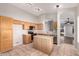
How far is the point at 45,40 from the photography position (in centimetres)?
219

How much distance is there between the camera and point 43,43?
220cm

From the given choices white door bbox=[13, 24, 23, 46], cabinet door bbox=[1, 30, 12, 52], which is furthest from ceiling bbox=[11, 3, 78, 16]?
cabinet door bbox=[1, 30, 12, 52]

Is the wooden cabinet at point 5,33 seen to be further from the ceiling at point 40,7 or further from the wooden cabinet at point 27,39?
the ceiling at point 40,7

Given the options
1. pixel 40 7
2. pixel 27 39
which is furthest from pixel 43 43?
pixel 40 7

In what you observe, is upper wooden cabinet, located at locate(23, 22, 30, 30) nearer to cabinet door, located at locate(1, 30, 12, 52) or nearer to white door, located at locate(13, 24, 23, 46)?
white door, located at locate(13, 24, 23, 46)

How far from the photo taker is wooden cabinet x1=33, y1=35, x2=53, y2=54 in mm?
2115

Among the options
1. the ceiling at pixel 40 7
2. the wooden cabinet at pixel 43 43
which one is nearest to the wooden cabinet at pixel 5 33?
the ceiling at pixel 40 7

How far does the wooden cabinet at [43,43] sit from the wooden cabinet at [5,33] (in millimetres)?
659

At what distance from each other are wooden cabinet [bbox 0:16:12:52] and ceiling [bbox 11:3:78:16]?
19.5 inches

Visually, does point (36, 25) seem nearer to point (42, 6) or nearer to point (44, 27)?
point (44, 27)

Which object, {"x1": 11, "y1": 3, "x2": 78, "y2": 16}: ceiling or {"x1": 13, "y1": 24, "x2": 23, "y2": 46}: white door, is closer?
{"x1": 11, "y1": 3, "x2": 78, "y2": 16}: ceiling

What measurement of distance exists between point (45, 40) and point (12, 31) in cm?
90

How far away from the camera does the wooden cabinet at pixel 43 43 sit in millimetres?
2115

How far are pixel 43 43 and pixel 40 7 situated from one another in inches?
37.4
